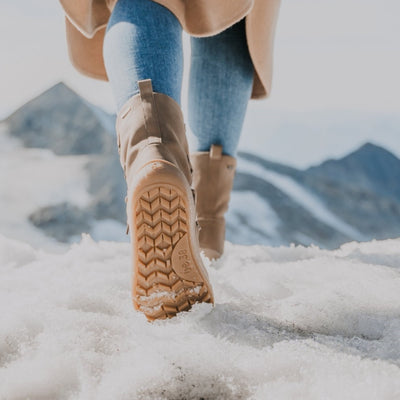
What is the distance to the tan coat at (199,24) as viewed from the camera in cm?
86

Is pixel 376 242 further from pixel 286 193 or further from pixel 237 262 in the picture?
pixel 286 193

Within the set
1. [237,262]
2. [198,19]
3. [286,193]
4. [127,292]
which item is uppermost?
[198,19]

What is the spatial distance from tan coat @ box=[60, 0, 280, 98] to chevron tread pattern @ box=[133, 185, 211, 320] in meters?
0.32

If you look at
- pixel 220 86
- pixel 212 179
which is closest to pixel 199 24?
pixel 220 86

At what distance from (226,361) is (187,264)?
0.19 m

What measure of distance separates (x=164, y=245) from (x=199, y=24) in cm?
40

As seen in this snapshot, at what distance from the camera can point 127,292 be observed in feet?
2.77

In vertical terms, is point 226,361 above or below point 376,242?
above

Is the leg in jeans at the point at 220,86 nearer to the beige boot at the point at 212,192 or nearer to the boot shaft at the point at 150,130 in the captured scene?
the beige boot at the point at 212,192

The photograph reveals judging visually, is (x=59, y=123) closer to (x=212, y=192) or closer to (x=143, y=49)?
(x=212, y=192)

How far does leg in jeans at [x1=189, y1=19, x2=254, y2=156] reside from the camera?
1135 mm

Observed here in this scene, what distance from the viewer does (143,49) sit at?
2.50ft

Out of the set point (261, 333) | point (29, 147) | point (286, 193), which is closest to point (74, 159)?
point (29, 147)

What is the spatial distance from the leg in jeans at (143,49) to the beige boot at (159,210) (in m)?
0.03
